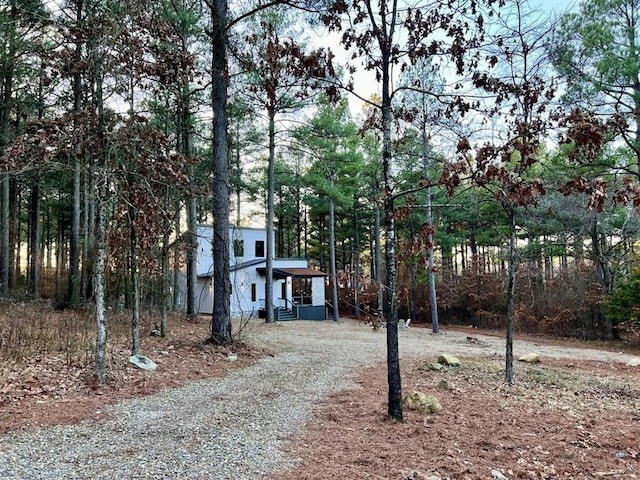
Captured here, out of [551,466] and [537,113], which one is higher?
[537,113]

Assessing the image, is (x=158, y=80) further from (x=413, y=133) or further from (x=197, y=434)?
(x=197, y=434)

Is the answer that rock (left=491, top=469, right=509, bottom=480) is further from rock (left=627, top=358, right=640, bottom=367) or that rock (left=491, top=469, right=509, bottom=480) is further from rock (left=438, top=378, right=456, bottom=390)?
rock (left=627, top=358, right=640, bottom=367)

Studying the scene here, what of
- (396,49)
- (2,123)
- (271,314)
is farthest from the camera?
(271,314)

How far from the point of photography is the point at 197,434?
399cm

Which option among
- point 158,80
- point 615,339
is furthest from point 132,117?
point 615,339

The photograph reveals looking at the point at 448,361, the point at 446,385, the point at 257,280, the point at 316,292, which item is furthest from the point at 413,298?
the point at 446,385

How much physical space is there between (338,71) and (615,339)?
15.2 metres

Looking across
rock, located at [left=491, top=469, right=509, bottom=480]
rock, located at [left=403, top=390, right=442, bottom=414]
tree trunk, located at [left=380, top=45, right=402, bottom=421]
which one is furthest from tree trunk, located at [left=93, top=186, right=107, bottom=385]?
rock, located at [left=491, top=469, right=509, bottom=480]

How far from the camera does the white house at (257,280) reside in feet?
69.7

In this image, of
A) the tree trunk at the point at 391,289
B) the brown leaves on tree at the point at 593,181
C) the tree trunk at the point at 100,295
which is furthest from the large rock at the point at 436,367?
the tree trunk at the point at 100,295

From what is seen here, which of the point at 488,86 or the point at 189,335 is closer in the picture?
the point at 488,86

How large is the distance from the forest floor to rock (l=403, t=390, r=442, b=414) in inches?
6.1

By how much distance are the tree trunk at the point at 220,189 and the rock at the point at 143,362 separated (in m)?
Result: 2.17

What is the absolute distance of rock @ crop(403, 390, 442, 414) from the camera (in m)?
5.04
